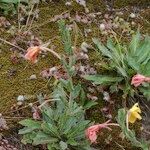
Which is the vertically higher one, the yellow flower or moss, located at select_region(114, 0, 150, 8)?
the yellow flower

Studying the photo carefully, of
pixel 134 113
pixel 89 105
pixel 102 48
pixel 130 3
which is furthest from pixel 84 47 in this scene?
pixel 134 113

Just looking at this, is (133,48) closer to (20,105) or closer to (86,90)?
(86,90)

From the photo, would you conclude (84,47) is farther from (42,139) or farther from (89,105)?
(42,139)

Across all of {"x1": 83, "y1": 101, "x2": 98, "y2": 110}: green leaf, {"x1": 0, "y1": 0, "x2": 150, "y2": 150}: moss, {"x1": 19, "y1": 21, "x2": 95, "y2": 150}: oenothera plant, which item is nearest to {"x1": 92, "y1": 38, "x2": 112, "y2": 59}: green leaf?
{"x1": 0, "y1": 0, "x2": 150, "y2": 150}: moss

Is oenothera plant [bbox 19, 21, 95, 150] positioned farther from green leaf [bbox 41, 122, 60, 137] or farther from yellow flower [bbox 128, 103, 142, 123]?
yellow flower [bbox 128, 103, 142, 123]

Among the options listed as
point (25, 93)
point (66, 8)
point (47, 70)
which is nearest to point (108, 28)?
point (66, 8)

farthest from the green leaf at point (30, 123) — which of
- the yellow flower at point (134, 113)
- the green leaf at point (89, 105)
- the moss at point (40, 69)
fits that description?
the yellow flower at point (134, 113)
